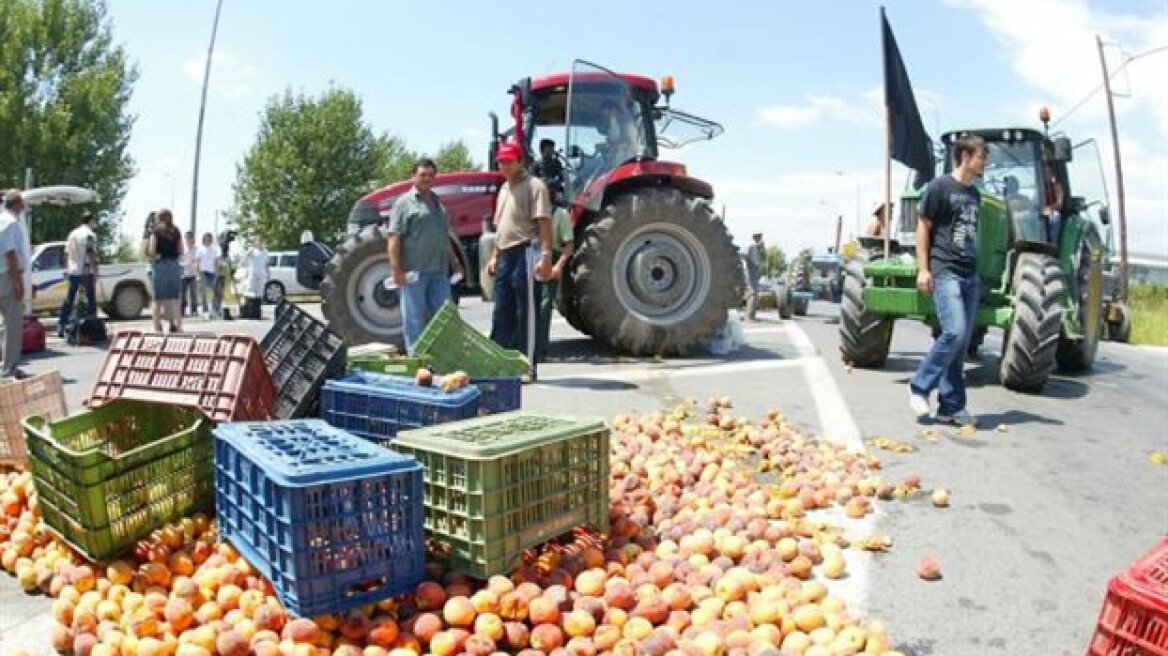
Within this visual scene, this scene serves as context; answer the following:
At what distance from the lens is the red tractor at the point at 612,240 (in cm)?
945

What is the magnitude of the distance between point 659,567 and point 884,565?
0.95 metres

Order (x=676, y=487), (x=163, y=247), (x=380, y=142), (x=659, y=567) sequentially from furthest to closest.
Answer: (x=380, y=142), (x=163, y=247), (x=676, y=487), (x=659, y=567)

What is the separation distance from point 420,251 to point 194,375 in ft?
10.0

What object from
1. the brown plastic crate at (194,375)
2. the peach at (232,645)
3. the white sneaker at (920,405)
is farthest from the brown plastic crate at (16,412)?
the white sneaker at (920,405)

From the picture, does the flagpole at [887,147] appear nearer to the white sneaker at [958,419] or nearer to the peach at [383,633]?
the white sneaker at [958,419]

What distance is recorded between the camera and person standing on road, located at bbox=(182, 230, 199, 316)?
66.0 feet

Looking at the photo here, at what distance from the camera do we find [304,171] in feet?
132

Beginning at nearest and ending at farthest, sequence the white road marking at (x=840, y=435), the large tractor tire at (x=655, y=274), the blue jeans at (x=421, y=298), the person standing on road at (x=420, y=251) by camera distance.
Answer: the white road marking at (x=840, y=435)
the person standing on road at (x=420, y=251)
the blue jeans at (x=421, y=298)
the large tractor tire at (x=655, y=274)

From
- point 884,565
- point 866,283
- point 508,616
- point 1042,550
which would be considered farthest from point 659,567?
point 866,283

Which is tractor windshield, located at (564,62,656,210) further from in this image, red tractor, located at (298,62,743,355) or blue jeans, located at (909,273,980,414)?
blue jeans, located at (909,273,980,414)

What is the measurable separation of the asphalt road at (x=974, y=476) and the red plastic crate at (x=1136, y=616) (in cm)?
59

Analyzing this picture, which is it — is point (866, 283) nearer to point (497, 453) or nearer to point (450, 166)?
point (497, 453)

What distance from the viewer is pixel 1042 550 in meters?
3.68

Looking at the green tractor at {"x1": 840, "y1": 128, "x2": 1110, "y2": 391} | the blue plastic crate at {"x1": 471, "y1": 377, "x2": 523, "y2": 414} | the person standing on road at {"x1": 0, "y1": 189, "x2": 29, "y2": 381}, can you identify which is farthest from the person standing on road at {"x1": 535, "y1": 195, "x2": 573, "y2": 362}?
the person standing on road at {"x1": 0, "y1": 189, "x2": 29, "y2": 381}
